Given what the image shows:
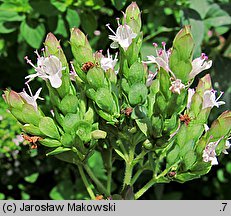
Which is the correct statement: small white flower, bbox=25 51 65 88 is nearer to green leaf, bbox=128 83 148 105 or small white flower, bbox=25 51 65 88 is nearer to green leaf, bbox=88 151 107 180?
green leaf, bbox=128 83 148 105

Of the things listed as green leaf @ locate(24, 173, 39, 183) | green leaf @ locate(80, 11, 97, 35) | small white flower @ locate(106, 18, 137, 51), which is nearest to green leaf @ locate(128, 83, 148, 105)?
small white flower @ locate(106, 18, 137, 51)

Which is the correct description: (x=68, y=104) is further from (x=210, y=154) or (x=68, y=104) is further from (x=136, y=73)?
(x=210, y=154)

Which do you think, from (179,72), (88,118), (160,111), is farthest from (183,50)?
(88,118)

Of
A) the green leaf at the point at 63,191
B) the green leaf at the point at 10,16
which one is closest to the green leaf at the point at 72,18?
the green leaf at the point at 10,16

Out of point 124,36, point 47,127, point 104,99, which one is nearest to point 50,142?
point 47,127

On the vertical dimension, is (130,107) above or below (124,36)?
below

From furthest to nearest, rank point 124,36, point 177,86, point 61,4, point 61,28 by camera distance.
Answer: 1. point 61,28
2. point 61,4
3. point 124,36
4. point 177,86
